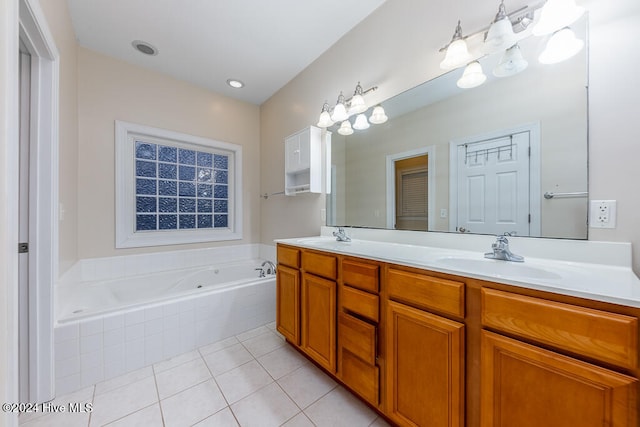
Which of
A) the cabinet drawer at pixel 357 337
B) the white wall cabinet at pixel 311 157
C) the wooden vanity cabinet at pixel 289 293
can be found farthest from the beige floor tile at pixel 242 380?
the white wall cabinet at pixel 311 157

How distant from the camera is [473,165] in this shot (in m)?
1.36

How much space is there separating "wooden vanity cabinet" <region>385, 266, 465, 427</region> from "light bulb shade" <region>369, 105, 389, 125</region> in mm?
1204

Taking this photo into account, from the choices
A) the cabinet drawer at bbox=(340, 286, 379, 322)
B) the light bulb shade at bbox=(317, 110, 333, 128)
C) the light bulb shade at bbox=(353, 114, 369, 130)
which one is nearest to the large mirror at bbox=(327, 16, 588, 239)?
the light bulb shade at bbox=(353, 114, 369, 130)

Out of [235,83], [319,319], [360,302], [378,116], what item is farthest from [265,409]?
[235,83]

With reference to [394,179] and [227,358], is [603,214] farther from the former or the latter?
[227,358]

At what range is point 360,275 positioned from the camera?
1.26 m

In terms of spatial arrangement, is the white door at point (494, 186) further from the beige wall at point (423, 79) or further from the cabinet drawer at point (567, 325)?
the cabinet drawer at point (567, 325)

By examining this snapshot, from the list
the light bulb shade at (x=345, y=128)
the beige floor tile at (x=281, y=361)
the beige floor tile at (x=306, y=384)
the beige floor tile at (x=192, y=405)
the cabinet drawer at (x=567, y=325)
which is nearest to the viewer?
the cabinet drawer at (x=567, y=325)

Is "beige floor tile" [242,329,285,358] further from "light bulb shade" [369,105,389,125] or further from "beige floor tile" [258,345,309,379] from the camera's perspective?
"light bulb shade" [369,105,389,125]

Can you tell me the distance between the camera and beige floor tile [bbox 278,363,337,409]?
54.7 inches

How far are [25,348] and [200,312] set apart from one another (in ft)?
2.96

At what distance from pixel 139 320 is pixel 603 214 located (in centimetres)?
266

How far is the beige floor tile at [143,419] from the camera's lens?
122 cm

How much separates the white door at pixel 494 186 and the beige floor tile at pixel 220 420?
162cm
